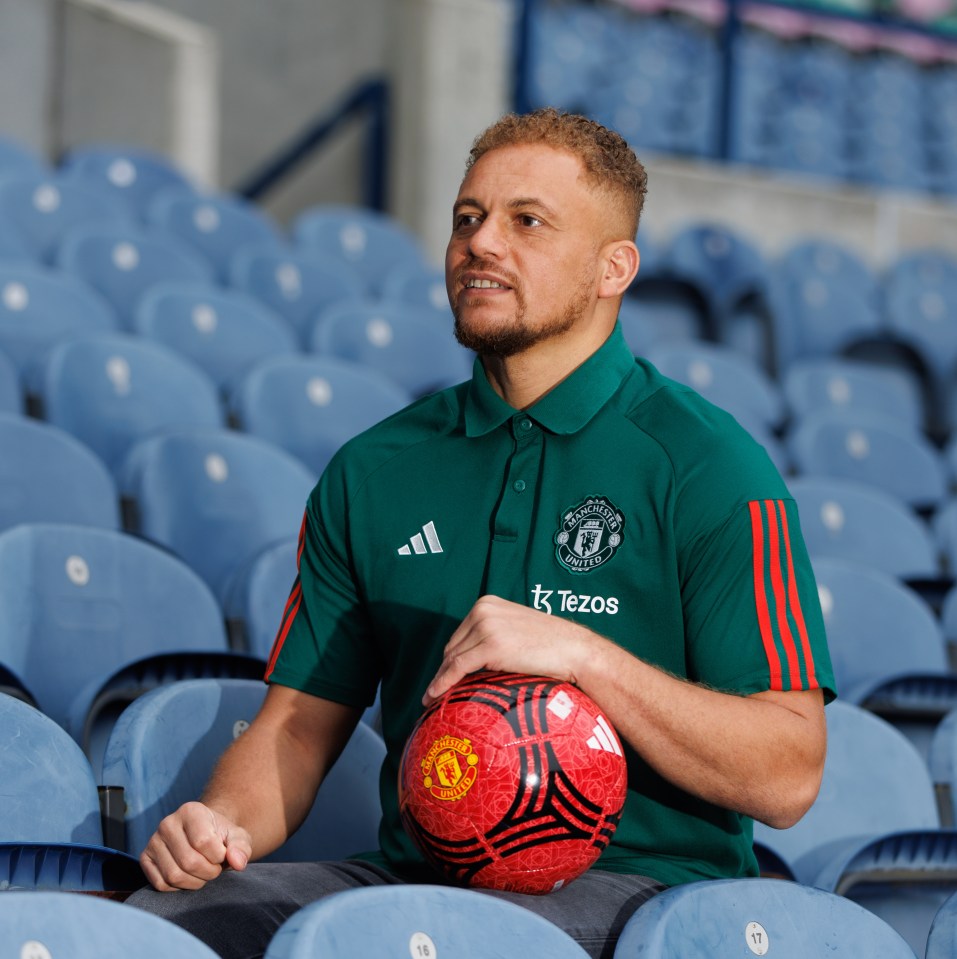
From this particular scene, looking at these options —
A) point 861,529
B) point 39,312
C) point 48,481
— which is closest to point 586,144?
point 48,481

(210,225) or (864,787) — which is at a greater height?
(210,225)

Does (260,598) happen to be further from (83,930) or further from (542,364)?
(83,930)

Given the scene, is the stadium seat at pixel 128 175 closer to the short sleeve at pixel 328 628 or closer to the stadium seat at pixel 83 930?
the short sleeve at pixel 328 628

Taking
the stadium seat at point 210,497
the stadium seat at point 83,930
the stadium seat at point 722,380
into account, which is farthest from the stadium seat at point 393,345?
the stadium seat at point 83,930

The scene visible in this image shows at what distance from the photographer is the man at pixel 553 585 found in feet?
5.81

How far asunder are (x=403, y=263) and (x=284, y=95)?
3.56m

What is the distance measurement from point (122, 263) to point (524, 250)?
12.0 ft

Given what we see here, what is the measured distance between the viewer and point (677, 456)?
1.97 m

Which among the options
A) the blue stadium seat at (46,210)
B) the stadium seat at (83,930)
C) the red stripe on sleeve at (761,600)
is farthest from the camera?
the blue stadium seat at (46,210)

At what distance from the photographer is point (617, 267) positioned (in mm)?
2082

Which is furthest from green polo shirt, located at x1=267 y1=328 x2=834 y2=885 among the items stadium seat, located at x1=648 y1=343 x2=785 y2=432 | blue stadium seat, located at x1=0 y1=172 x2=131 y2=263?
blue stadium seat, located at x1=0 y1=172 x2=131 y2=263

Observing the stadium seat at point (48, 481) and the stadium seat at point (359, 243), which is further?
the stadium seat at point (359, 243)

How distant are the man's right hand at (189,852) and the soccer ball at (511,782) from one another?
21 centimetres

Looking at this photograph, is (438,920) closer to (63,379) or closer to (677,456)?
(677,456)
